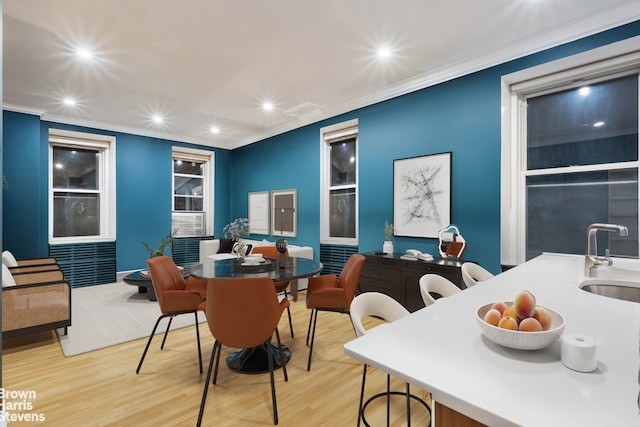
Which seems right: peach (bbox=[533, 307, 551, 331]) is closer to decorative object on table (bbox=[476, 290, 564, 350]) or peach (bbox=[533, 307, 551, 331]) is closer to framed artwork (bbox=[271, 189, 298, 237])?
decorative object on table (bbox=[476, 290, 564, 350])

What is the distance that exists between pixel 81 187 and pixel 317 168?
426cm

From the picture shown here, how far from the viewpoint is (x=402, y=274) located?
356 centimetres

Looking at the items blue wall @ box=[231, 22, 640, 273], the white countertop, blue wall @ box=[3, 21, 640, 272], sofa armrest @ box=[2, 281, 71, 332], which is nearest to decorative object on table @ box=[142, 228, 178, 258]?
blue wall @ box=[3, 21, 640, 272]

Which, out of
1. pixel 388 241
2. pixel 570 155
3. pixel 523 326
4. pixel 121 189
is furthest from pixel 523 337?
pixel 121 189

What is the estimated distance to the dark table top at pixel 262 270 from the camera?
225 cm

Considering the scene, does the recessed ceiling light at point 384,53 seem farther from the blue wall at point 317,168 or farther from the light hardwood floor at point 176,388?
the light hardwood floor at point 176,388

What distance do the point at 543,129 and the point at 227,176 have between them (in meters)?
6.03

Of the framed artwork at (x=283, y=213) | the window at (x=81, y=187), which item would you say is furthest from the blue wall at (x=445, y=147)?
the window at (x=81, y=187)

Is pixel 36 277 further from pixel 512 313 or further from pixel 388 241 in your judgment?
pixel 512 313

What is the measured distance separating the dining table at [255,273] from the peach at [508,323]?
4.98 feet

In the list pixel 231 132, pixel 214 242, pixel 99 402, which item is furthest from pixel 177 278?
pixel 231 132

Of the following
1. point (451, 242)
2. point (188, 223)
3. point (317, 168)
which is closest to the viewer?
point (451, 242)

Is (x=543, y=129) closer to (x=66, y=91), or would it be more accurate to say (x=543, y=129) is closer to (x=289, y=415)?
(x=289, y=415)

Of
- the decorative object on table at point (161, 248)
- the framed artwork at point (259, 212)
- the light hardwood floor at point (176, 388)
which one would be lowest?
the light hardwood floor at point (176, 388)
